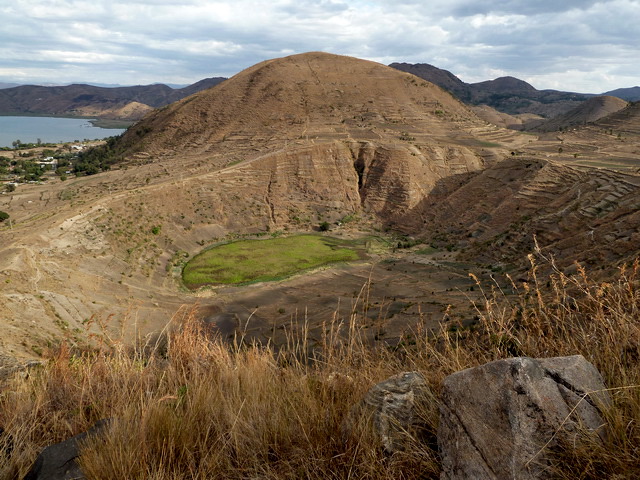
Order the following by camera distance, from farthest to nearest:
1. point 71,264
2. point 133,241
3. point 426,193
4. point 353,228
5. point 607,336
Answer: point 426,193
point 353,228
point 133,241
point 71,264
point 607,336

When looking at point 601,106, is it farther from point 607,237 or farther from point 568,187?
point 607,237

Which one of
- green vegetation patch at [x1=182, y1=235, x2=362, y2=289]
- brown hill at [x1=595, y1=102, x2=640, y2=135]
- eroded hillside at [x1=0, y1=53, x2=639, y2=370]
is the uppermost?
brown hill at [x1=595, y1=102, x2=640, y2=135]

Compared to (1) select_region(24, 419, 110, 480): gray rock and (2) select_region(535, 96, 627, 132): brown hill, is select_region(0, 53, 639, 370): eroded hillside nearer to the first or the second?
(1) select_region(24, 419, 110, 480): gray rock

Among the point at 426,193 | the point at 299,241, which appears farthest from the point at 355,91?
the point at 299,241

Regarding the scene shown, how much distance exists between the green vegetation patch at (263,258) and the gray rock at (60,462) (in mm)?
24281

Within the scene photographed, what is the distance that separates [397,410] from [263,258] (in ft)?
94.4

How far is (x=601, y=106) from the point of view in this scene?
4050 inches

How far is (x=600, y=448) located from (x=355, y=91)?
65.6 meters

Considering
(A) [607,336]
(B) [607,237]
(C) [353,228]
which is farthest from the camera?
(C) [353,228]

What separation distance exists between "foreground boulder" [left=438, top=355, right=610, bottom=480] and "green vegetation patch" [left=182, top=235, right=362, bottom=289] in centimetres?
2556

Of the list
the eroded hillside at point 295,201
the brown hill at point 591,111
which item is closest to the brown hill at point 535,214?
the eroded hillside at point 295,201

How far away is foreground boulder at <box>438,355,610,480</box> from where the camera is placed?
1.97 meters

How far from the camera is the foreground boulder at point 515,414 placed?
1.97 metres

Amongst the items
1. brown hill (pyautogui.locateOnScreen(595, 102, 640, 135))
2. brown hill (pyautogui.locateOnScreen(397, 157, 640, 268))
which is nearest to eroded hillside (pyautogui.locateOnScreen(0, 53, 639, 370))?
brown hill (pyautogui.locateOnScreen(397, 157, 640, 268))
